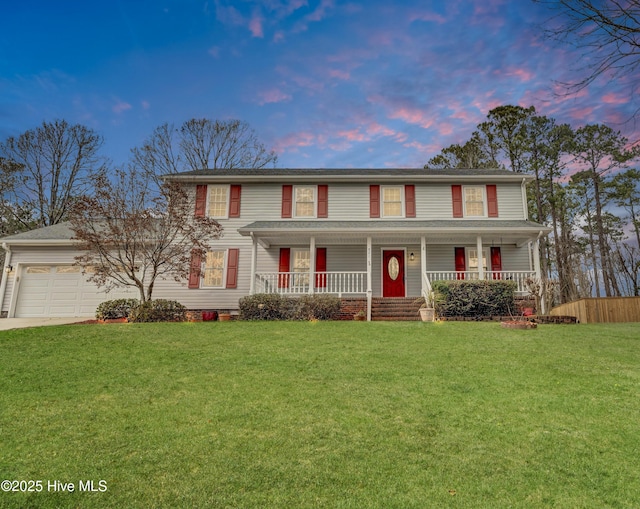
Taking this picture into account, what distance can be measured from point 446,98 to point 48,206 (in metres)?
23.5

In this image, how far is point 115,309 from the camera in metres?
12.8

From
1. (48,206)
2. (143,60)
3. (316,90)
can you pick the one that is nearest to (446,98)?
(316,90)

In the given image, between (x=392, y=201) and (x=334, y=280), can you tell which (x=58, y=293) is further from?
(x=392, y=201)

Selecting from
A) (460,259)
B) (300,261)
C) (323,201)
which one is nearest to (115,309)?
Answer: (300,261)

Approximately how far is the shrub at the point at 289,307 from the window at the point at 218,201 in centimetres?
497

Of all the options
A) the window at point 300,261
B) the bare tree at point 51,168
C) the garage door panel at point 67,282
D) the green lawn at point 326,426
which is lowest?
the green lawn at point 326,426

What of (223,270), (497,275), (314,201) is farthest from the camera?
(314,201)

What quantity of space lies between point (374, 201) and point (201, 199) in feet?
24.4

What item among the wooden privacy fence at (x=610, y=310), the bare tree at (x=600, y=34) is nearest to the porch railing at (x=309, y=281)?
the wooden privacy fence at (x=610, y=310)

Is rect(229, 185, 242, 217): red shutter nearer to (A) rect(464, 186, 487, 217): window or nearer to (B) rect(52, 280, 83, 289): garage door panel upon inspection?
(B) rect(52, 280, 83, 289): garage door panel

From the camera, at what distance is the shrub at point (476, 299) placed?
12.0m

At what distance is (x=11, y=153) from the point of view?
22.3m

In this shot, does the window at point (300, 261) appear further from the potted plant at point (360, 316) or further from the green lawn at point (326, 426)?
the green lawn at point (326, 426)

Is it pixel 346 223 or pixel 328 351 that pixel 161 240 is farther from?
pixel 328 351
